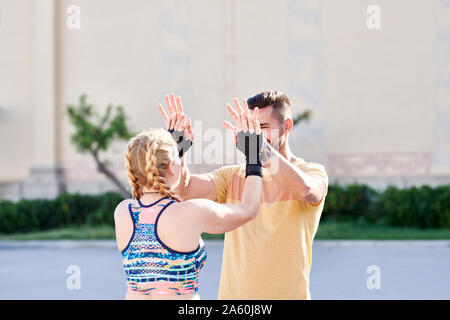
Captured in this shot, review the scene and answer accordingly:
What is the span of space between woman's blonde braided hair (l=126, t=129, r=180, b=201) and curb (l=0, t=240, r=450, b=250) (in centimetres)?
1174

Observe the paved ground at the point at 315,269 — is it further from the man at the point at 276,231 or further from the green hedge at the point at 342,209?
the man at the point at 276,231

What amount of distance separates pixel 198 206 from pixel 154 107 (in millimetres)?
17334

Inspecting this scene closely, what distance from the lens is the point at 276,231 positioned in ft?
8.88

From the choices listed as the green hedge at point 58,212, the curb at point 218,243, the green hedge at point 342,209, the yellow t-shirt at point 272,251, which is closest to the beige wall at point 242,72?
the green hedge at point 342,209

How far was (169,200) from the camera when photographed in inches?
95.7

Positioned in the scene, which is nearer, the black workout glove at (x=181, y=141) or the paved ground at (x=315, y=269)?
the black workout glove at (x=181, y=141)

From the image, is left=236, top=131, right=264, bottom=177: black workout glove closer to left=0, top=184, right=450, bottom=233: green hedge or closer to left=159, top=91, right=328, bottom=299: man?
left=159, top=91, right=328, bottom=299: man

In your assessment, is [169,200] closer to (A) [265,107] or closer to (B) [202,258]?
(B) [202,258]

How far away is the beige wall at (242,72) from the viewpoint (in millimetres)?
17781

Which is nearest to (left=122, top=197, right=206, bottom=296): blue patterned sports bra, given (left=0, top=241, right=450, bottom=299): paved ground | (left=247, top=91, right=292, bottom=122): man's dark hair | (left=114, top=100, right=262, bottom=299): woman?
(left=114, top=100, right=262, bottom=299): woman

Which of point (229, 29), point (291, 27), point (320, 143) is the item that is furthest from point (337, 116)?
point (229, 29)

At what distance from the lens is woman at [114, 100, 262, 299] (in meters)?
2.35
